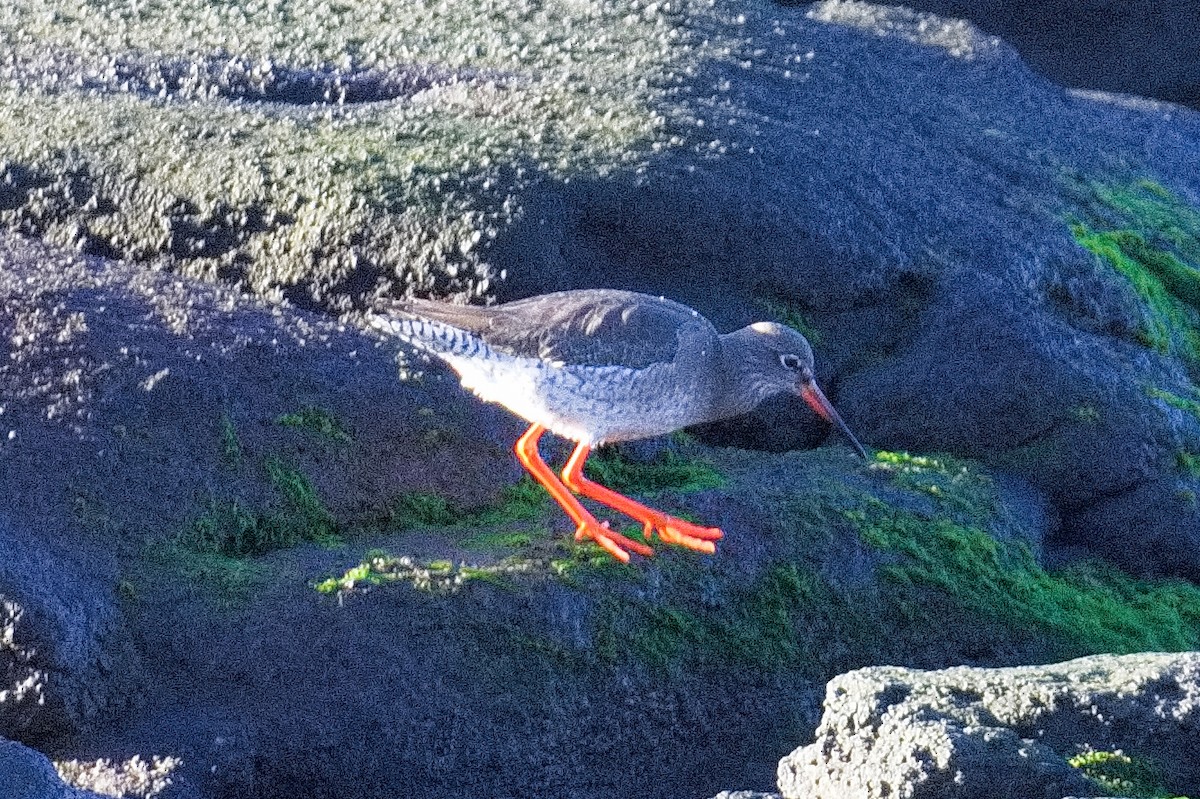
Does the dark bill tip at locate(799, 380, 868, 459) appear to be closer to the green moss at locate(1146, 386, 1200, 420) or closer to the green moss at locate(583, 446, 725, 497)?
the green moss at locate(583, 446, 725, 497)

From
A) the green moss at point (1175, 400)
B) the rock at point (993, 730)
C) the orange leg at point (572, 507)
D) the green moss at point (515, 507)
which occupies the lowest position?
A: the green moss at point (1175, 400)

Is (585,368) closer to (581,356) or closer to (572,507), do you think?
(581,356)

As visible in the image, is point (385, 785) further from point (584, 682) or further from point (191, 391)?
point (191, 391)

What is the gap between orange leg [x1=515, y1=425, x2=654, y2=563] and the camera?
24.5 feet

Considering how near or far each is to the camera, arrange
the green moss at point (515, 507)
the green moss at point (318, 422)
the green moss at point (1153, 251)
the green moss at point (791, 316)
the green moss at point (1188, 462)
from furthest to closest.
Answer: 1. the green moss at point (1153, 251)
2. the green moss at point (791, 316)
3. the green moss at point (1188, 462)
4. the green moss at point (515, 507)
5. the green moss at point (318, 422)

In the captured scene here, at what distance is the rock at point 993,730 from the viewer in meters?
5.40

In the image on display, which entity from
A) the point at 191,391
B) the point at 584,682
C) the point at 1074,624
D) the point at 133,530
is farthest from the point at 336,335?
the point at 1074,624

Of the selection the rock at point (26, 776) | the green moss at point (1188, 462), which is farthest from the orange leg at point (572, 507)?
the green moss at point (1188, 462)

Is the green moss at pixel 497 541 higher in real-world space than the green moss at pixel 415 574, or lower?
lower

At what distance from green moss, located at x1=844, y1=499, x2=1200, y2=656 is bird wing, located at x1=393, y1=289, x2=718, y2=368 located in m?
1.15

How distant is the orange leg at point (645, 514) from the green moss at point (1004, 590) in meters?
0.77

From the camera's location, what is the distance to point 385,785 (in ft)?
21.3

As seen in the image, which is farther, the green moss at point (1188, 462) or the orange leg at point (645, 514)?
the green moss at point (1188, 462)

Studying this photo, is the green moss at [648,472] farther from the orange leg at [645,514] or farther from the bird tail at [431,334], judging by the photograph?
the bird tail at [431,334]
